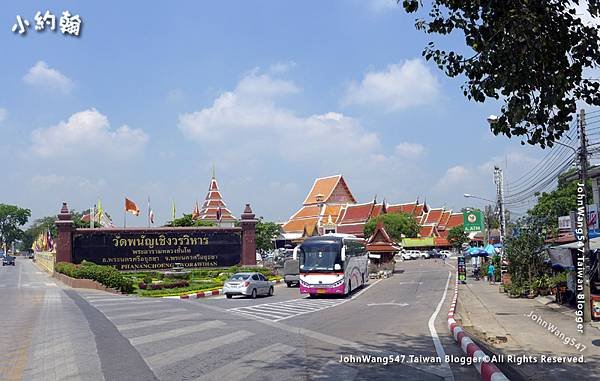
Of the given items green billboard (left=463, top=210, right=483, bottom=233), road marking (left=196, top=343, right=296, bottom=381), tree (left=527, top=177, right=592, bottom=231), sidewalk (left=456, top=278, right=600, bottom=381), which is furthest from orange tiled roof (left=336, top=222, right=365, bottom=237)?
road marking (left=196, top=343, right=296, bottom=381)

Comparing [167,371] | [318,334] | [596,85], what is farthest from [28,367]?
[596,85]

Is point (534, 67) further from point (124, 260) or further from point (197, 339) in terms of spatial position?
point (124, 260)

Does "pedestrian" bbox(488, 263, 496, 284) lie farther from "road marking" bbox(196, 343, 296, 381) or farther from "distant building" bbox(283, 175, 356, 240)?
"distant building" bbox(283, 175, 356, 240)

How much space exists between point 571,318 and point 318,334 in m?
8.33

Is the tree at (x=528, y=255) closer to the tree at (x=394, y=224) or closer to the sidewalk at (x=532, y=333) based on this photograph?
the sidewalk at (x=532, y=333)

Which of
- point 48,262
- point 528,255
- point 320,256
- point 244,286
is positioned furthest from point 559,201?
point 48,262

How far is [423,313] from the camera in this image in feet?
Answer: 65.6

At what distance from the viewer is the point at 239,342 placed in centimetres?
1240

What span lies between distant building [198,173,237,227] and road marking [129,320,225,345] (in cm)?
6710

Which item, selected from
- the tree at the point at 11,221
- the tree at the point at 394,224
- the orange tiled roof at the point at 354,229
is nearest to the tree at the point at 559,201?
the tree at the point at 394,224

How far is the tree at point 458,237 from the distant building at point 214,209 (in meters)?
30.6

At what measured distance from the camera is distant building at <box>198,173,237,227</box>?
274 ft

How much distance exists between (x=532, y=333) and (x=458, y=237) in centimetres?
7142

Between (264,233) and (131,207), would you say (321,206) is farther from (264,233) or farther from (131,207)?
(131,207)
